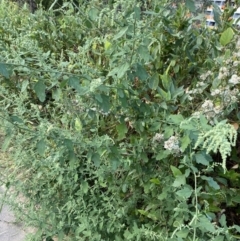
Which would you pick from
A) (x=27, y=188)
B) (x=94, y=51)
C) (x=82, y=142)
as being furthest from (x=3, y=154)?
(x=82, y=142)

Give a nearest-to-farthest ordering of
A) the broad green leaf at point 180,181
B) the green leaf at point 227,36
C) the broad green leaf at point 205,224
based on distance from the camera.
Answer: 1. the broad green leaf at point 205,224
2. the broad green leaf at point 180,181
3. the green leaf at point 227,36

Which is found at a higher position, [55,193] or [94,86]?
[94,86]

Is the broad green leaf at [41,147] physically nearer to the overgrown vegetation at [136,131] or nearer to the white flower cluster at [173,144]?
the overgrown vegetation at [136,131]

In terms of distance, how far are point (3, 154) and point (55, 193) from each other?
818 millimetres

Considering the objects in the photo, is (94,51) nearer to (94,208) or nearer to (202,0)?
(202,0)

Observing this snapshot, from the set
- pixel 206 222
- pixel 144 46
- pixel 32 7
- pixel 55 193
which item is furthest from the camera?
pixel 32 7

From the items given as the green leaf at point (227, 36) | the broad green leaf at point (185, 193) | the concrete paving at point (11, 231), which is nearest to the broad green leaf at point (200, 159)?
the broad green leaf at point (185, 193)

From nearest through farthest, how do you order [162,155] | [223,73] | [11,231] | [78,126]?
1. [223,73]
2. [162,155]
3. [78,126]
4. [11,231]

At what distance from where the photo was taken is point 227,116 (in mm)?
1524

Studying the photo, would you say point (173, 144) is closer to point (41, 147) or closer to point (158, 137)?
point (158, 137)

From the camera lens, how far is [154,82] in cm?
163

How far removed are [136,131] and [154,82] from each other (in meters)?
0.30

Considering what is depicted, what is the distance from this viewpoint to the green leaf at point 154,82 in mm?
1619

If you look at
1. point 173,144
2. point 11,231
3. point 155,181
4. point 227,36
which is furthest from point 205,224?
point 11,231
